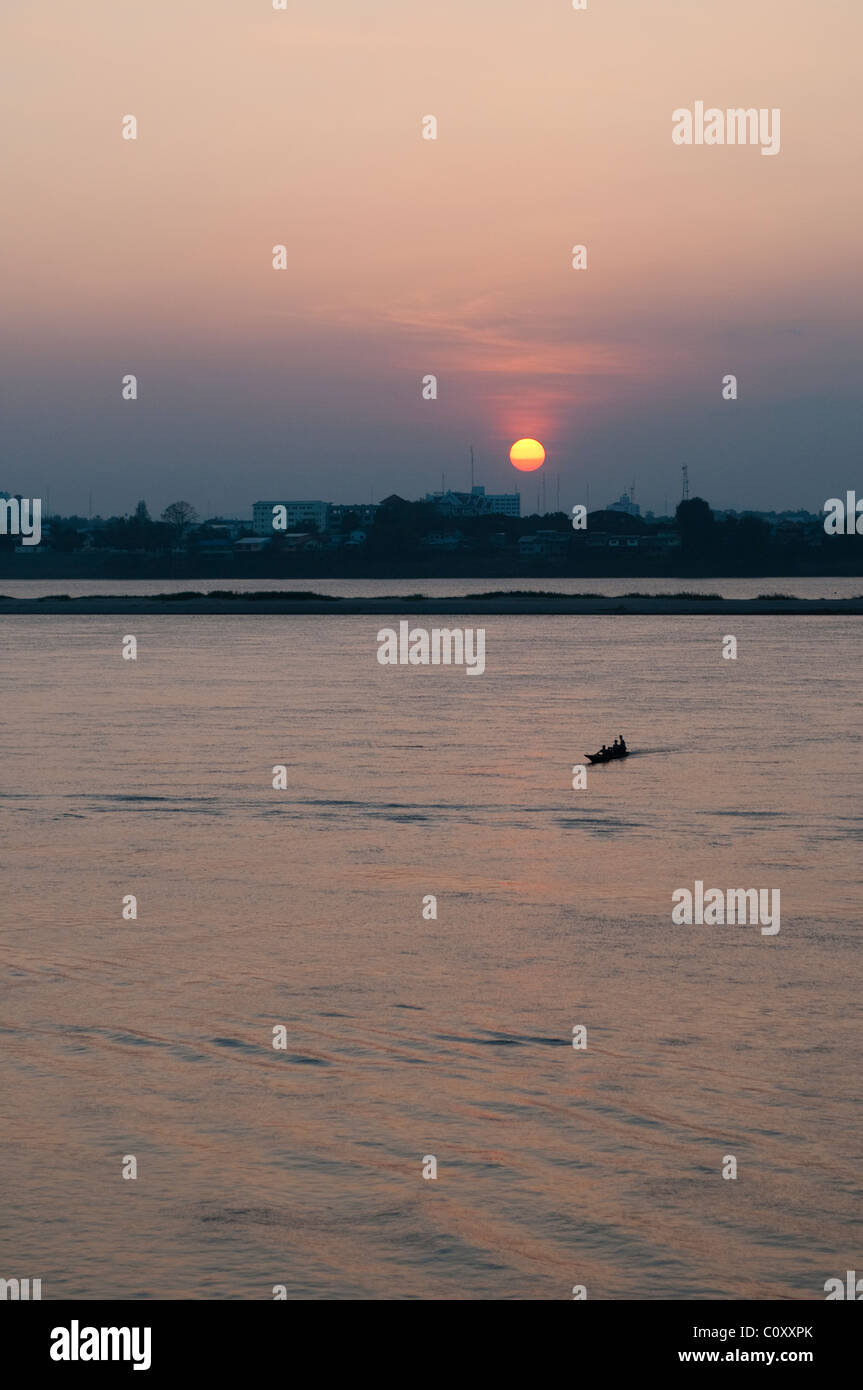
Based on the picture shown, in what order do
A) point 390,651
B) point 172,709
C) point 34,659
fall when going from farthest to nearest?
point 390,651, point 34,659, point 172,709

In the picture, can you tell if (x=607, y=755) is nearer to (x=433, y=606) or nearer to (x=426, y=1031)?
(x=426, y=1031)

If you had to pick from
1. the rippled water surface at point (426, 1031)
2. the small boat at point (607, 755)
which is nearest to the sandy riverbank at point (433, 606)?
the small boat at point (607, 755)

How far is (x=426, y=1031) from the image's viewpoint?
1340 centimetres

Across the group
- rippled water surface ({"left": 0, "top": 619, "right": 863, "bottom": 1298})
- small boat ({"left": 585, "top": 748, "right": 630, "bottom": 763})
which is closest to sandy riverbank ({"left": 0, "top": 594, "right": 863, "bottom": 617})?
small boat ({"left": 585, "top": 748, "right": 630, "bottom": 763})

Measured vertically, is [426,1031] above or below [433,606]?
below

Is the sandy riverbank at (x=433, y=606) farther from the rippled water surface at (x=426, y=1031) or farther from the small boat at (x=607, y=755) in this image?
the rippled water surface at (x=426, y=1031)

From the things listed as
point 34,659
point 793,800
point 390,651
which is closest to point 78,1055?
point 793,800

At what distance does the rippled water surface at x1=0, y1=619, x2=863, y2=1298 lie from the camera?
31.0 ft

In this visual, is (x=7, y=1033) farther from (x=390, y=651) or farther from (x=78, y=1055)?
(x=390, y=651)

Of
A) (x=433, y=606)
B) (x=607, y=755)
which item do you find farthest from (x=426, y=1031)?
(x=433, y=606)

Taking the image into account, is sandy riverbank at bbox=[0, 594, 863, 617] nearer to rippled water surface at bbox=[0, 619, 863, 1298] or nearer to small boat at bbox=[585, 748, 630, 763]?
small boat at bbox=[585, 748, 630, 763]

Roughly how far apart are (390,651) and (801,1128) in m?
67.8

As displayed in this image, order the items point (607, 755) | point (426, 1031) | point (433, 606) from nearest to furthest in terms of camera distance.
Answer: point (426, 1031) < point (607, 755) < point (433, 606)
